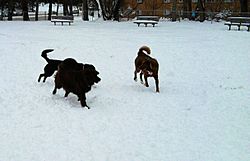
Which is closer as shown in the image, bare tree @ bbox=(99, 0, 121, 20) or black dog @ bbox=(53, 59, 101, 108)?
black dog @ bbox=(53, 59, 101, 108)

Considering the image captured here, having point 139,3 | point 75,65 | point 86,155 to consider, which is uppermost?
point 139,3

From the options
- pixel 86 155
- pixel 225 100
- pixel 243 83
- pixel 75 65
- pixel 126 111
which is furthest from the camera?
pixel 243 83

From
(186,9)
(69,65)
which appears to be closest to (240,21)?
(186,9)

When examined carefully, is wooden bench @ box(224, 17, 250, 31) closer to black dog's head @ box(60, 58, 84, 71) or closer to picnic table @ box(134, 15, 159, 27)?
picnic table @ box(134, 15, 159, 27)

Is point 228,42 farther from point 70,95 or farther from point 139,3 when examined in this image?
point 139,3

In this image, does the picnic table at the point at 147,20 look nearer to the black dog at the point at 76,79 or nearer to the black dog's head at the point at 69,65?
the black dog's head at the point at 69,65

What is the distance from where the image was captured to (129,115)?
7.09 metres

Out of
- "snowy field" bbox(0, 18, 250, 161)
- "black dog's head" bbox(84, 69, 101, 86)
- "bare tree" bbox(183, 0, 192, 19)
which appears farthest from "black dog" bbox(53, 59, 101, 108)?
"bare tree" bbox(183, 0, 192, 19)

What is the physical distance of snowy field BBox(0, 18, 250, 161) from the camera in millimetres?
5367

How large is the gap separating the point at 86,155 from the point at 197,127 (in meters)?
2.39

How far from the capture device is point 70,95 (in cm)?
826

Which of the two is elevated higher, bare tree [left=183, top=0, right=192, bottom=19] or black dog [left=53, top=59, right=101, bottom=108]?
bare tree [left=183, top=0, right=192, bottom=19]

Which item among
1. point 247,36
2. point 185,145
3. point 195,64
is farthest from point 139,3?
point 185,145

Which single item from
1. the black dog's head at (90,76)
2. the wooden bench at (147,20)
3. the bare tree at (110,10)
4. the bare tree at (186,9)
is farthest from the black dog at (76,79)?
the bare tree at (186,9)
